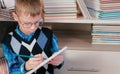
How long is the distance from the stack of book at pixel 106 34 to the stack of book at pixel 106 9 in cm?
11

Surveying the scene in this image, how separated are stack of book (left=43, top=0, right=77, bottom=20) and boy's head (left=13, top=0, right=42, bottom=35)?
25 centimetres

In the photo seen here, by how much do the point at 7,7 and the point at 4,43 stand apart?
0.29m

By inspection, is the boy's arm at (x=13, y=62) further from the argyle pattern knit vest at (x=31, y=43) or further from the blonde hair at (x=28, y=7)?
the blonde hair at (x=28, y=7)

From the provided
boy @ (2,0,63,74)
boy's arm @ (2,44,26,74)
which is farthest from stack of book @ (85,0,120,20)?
boy's arm @ (2,44,26,74)

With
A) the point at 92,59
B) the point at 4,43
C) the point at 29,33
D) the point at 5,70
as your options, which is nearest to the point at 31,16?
the point at 29,33

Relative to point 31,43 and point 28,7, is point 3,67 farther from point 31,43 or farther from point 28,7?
point 28,7

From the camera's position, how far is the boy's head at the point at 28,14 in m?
1.21

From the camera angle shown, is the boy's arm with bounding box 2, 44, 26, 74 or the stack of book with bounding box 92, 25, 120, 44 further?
the stack of book with bounding box 92, 25, 120, 44

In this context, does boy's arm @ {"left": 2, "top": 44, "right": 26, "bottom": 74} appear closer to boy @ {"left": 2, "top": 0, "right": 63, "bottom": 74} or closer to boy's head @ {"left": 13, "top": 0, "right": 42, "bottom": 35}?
boy @ {"left": 2, "top": 0, "right": 63, "bottom": 74}

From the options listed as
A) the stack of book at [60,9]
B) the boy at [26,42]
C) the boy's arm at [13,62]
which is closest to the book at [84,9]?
the stack of book at [60,9]

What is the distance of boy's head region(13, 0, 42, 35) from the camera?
1.21m

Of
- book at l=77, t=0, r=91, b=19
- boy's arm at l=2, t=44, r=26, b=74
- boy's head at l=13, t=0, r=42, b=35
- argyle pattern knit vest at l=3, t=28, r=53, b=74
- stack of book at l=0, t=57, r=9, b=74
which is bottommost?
stack of book at l=0, t=57, r=9, b=74

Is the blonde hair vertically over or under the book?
over

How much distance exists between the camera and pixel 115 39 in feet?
5.27
